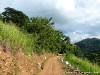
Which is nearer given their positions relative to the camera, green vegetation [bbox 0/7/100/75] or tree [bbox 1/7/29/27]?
green vegetation [bbox 0/7/100/75]

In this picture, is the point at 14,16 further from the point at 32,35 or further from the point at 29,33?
the point at 32,35

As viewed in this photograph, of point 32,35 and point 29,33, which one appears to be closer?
point 32,35

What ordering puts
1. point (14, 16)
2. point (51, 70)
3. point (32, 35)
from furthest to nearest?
point (14, 16) < point (32, 35) < point (51, 70)

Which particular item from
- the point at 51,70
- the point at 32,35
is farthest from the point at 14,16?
the point at 51,70

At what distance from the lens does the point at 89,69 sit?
20.5 m

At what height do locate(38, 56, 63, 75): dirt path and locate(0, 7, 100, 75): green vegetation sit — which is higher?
locate(0, 7, 100, 75): green vegetation

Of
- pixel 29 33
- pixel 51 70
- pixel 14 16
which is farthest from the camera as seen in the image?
pixel 14 16

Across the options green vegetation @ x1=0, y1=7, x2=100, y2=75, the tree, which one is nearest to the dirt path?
green vegetation @ x1=0, y1=7, x2=100, y2=75

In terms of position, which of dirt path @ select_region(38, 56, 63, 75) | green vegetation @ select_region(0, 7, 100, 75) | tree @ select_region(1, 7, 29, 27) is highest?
tree @ select_region(1, 7, 29, 27)

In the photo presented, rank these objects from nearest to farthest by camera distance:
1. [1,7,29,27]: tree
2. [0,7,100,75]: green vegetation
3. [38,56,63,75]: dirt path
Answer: [0,7,100,75]: green vegetation
[38,56,63,75]: dirt path
[1,7,29,27]: tree

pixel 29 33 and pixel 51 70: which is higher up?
pixel 29 33

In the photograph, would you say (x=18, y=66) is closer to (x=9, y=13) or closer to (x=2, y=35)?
(x=2, y=35)

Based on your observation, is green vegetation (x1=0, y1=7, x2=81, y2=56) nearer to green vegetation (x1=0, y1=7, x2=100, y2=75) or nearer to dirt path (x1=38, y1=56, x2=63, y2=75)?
green vegetation (x1=0, y1=7, x2=100, y2=75)

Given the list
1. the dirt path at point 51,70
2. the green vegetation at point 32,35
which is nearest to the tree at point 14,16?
the green vegetation at point 32,35
